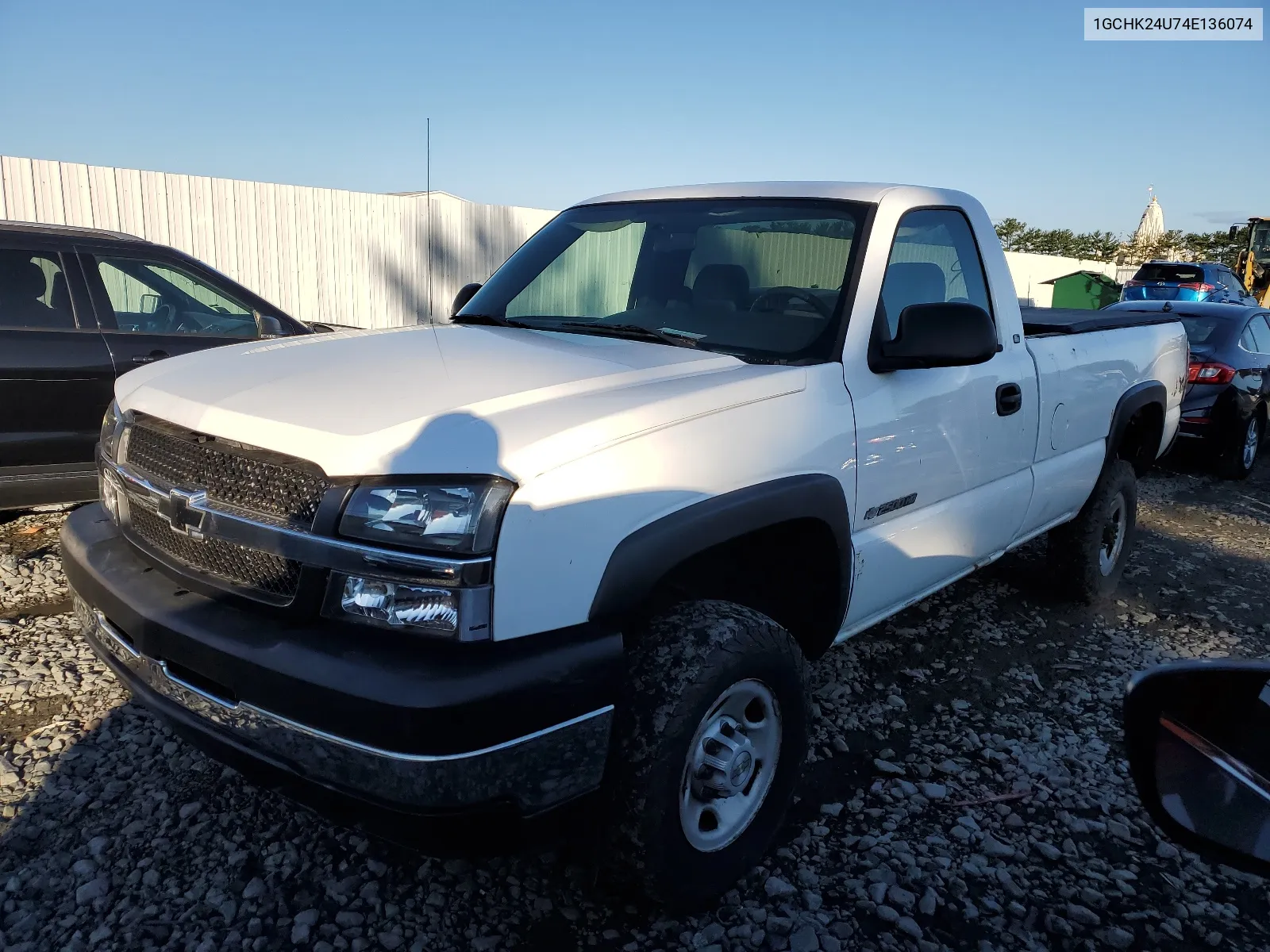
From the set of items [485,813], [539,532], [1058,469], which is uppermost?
[539,532]

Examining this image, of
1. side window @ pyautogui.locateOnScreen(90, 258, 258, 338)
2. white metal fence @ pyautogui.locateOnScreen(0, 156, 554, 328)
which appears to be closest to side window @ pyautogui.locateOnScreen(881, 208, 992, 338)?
side window @ pyautogui.locateOnScreen(90, 258, 258, 338)

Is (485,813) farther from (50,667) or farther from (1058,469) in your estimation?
(1058,469)

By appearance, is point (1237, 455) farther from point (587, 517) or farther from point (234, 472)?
point (234, 472)

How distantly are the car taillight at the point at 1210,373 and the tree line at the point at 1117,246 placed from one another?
3833cm

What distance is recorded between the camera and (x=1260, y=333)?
9008mm

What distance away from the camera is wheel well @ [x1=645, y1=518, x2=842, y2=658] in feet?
8.40

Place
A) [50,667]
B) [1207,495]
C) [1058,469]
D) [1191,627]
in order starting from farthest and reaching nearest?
1. [1207,495]
2. [1191,627]
3. [1058,469]
4. [50,667]

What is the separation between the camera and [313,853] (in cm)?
264

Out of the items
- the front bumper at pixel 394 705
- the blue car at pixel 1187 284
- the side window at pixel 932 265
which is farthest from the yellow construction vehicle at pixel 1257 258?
the front bumper at pixel 394 705

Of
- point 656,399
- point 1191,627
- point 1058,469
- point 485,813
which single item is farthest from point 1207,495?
point 485,813

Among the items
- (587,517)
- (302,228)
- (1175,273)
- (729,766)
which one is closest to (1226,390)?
(729,766)

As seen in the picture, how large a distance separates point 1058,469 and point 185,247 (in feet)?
38.3

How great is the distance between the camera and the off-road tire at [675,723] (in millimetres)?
2111

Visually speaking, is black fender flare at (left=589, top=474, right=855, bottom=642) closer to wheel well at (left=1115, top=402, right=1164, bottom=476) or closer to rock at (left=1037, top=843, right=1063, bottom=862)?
rock at (left=1037, top=843, right=1063, bottom=862)
